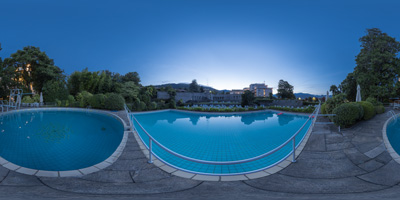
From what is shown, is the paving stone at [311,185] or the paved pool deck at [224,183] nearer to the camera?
the paved pool deck at [224,183]

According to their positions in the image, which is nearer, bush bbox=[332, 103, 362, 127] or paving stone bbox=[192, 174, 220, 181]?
paving stone bbox=[192, 174, 220, 181]

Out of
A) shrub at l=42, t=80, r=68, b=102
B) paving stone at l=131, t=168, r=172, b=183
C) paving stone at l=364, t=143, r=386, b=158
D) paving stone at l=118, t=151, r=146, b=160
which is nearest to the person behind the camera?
paving stone at l=131, t=168, r=172, b=183

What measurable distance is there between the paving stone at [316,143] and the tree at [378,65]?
42.7 feet

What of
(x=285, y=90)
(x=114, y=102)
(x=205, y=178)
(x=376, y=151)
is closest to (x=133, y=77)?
(x=114, y=102)

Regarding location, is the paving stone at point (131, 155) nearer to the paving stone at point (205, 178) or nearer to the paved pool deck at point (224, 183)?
the paved pool deck at point (224, 183)

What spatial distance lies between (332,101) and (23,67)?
1219 inches

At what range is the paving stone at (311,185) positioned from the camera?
2299 mm

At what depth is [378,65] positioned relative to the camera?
1361 centimetres

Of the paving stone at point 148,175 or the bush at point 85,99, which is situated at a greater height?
the bush at point 85,99

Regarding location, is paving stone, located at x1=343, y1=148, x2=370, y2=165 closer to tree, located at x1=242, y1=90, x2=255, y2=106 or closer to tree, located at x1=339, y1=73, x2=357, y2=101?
tree, located at x1=242, y1=90, x2=255, y2=106

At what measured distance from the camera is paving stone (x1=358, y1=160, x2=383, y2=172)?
3135 millimetres

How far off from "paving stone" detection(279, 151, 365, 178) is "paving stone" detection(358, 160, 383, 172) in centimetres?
14

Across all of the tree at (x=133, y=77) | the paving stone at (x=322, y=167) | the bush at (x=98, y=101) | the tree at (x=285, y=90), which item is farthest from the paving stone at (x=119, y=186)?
the tree at (x=285, y=90)

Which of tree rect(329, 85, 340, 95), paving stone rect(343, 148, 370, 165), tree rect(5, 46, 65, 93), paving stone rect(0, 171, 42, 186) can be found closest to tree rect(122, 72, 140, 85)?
tree rect(5, 46, 65, 93)
